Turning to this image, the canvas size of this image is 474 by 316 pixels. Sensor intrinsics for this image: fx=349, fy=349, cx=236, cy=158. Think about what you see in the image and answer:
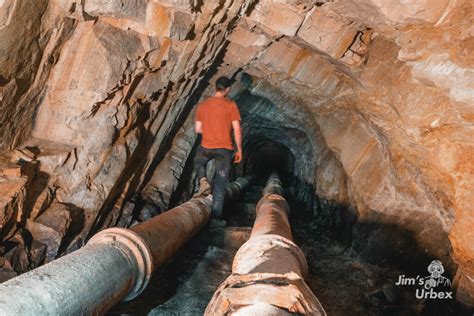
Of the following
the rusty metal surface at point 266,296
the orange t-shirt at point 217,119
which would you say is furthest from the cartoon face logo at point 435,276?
the orange t-shirt at point 217,119

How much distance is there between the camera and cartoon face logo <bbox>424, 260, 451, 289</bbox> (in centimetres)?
388

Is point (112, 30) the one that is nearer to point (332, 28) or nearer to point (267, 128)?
point (332, 28)

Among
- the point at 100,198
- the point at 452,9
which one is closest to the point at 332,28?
the point at 452,9

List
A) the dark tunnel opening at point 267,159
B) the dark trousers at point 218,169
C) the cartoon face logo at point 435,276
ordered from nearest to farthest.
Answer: the cartoon face logo at point 435,276 < the dark trousers at point 218,169 < the dark tunnel opening at point 267,159

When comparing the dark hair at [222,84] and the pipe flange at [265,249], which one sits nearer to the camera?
the pipe flange at [265,249]

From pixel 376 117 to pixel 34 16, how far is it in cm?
418

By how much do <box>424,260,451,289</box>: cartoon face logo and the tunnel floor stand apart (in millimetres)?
236

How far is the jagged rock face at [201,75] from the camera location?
323 centimetres

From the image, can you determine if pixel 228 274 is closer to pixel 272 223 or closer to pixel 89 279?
pixel 272 223

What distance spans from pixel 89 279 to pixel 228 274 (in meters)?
2.27

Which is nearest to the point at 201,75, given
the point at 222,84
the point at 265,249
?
the point at 222,84

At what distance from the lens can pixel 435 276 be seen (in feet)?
12.9

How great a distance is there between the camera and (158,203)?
245 inches

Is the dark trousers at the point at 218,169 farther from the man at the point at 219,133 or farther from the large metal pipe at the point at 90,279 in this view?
the large metal pipe at the point at 90,279
